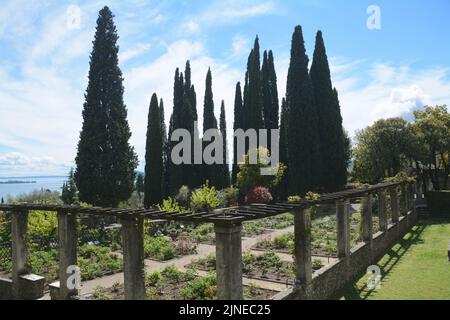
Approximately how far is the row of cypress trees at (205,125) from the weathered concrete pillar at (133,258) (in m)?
16.1

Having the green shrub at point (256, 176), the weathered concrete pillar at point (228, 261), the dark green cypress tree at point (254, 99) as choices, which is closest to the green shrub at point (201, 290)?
the weathered concrete pillar at point (228, 261)

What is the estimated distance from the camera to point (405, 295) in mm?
8789

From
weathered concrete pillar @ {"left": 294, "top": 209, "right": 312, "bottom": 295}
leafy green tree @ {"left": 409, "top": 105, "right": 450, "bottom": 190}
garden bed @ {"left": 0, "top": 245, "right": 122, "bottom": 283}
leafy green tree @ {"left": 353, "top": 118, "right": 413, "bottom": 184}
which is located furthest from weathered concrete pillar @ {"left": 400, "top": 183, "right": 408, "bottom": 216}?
garden bed @ {"left": 0, "top": 245, "right": 122, "bottom": 283}

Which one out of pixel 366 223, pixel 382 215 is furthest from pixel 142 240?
pixel 382 215

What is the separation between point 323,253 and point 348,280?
2565 millimetres

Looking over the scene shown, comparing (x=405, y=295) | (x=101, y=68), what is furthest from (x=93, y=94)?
(x=405, y=295)

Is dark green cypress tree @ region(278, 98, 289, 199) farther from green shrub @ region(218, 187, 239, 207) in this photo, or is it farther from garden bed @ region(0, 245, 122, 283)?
garden bed @ region(0, 245, 122, 283)

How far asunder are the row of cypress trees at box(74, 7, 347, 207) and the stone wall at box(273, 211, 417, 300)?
13648 mm

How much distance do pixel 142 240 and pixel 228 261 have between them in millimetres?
2027

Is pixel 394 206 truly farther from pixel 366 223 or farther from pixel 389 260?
pixel 366 223

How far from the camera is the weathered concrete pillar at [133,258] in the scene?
6.96 m

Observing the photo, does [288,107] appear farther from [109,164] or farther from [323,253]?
[323,253]

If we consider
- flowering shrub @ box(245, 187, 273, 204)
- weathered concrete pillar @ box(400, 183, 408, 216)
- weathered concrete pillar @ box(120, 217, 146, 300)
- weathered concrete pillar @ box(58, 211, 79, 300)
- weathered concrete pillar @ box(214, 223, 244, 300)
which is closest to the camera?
weathered concrete pillar @ box(214, 223, 244, 300)

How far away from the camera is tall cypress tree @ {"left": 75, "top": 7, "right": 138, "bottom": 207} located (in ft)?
73.0
